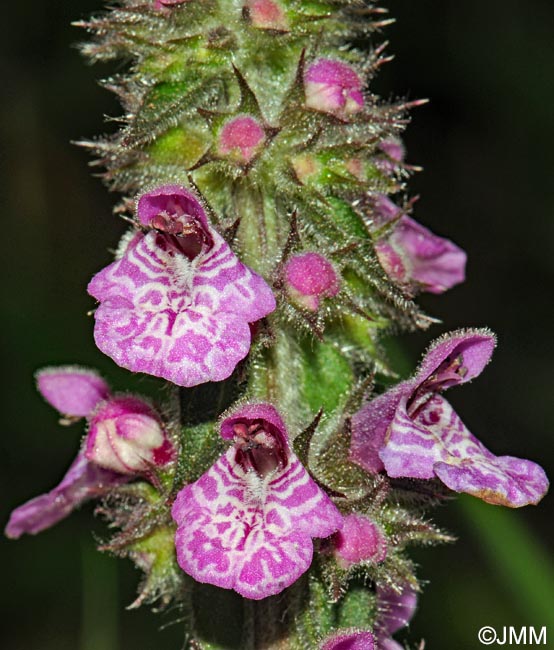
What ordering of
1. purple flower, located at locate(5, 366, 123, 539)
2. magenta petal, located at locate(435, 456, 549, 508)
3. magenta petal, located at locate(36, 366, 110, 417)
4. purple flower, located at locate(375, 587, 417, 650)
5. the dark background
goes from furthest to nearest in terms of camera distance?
the dark background < magenta petal, located at locate(36, 366, 110, 417) < purple flower, located at locate(5, 366, 123, 539) < purple flower, located at locate(375, 587, 417, 650) < magenta petal, located at locate(435, 456, 549, 508)

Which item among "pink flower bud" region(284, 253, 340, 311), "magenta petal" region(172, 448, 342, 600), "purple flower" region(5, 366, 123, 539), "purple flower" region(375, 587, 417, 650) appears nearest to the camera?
"magenta petal" region(172, 448, 342, 600)

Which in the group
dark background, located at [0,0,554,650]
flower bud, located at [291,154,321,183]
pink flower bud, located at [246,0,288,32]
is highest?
pink flower bud, located at [246,0,288,32]

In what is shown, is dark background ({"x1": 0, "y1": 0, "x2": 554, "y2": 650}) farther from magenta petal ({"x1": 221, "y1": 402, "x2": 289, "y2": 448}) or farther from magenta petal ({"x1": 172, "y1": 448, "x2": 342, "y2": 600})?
magenta petal ({"x1": 172, "y1": 448, "x2": 342, "y2": 600})

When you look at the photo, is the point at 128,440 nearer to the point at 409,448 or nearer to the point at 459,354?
the point at 409,448

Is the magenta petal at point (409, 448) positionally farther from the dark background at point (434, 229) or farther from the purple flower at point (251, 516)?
the dark background at point (434, 229)

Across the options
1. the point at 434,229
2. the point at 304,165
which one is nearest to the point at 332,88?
the point at 304,165

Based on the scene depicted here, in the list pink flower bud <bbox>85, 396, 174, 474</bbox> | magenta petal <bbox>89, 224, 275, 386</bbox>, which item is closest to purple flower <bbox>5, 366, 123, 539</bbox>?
pink flower bud <bbox>85, 396, 174, 474</bbox>

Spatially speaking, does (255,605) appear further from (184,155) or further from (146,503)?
(184,155)
